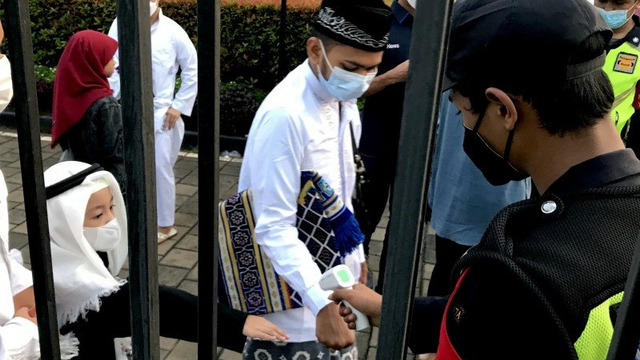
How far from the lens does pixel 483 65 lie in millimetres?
1341

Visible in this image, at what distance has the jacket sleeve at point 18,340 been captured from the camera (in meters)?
2.07

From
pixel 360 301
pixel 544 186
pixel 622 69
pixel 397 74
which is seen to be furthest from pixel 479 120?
pixel 622 69

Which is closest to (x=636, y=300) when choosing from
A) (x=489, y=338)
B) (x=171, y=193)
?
(x=489, y=338)

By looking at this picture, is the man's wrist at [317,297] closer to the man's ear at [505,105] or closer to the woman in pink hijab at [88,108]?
the man's ear at [505,105]

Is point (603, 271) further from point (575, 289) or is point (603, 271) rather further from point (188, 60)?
point (188, 60)

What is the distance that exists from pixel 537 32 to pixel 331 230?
128 cm

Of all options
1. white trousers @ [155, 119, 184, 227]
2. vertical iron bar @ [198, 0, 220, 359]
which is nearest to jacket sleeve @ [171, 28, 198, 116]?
white trousers @ [155, 119, 184, 227]

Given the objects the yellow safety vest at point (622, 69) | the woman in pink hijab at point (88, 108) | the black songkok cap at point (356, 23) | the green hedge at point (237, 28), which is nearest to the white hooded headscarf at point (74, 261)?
the black songkok cap at point (356, 23)

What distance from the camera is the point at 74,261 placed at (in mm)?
2432

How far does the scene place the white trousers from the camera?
16.6 ft

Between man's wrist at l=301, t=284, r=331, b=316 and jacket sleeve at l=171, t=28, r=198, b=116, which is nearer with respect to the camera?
man's wrist at l=301, t=284, r=331, b=316

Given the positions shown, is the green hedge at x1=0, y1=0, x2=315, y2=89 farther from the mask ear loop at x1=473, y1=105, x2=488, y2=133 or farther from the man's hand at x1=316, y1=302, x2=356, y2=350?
the mask ear loop at x1=473, y1=105, x2=488, y2=133

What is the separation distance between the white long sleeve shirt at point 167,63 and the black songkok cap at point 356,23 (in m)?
2.69

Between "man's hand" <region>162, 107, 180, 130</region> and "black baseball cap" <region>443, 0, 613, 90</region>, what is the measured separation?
162 inches
